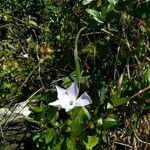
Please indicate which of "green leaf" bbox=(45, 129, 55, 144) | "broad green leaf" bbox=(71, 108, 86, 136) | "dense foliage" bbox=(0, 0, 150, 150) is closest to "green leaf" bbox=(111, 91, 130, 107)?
"dense foliage" bbox=(0, 0, 150, 150)

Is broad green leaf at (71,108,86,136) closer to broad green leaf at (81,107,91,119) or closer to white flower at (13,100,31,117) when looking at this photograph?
broad green leaf at (81,107,91,119)

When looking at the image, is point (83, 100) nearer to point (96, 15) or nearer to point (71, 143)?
point (71, 143)

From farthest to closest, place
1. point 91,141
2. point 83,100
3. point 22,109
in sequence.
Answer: point 22,109
point 91,141
point 83,100

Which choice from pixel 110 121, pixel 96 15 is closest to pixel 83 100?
pixel 110 121

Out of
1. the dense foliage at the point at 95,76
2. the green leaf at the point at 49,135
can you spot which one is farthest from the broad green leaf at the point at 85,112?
the green leaf at the point at 49,135

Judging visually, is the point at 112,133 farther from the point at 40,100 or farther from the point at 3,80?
the point at 3,80

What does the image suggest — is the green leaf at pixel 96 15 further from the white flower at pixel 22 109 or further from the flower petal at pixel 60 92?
the white flower at pixel 22 109

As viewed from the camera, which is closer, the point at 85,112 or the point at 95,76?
the point at 85,112
